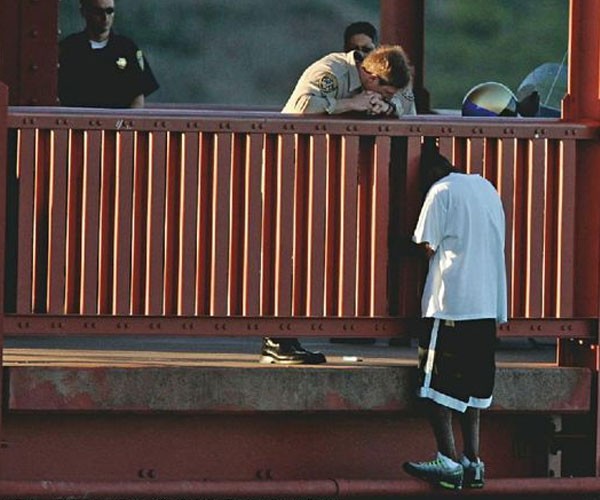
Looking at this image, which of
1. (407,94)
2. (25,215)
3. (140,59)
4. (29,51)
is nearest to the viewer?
(25,215)

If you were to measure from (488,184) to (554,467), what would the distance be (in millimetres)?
1256

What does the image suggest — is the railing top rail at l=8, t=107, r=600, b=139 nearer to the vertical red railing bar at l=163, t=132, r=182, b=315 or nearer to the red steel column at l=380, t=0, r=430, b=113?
the vertical red railing bar at l=163, t=132, r=182, b=315

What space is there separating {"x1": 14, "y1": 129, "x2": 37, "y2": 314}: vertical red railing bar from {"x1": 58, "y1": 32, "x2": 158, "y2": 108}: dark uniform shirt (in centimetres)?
253

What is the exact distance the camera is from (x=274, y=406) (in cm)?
970

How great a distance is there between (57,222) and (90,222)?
0.44 feet

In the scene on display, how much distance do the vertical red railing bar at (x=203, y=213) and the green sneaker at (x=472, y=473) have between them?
4.03 ft

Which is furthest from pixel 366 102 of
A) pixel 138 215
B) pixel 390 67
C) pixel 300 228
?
pixel 138 215

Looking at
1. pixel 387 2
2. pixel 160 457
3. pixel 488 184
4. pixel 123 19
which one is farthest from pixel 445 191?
pixel 123 19

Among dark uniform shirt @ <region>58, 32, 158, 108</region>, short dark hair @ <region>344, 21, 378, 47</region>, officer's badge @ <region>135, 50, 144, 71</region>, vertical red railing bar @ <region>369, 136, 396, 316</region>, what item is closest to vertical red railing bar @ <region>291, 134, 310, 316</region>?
vertical red railing bar @ <region>369, 136, 396, 316</region>

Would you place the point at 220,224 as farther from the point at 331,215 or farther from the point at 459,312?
the point at 459,312

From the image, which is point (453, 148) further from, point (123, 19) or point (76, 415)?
point (123, 19)

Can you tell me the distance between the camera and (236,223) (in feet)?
32.3

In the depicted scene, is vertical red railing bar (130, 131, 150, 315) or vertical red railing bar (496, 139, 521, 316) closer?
vertical red railing bar (130, 131, 150, 315)

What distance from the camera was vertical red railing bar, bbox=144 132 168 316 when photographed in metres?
9.75
